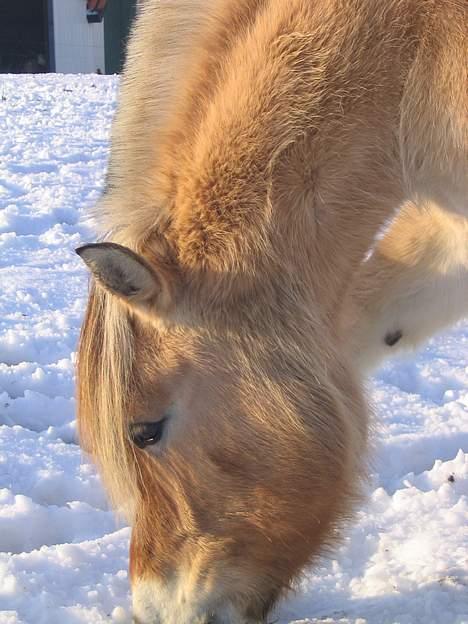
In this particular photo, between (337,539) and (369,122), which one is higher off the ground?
(369,122)

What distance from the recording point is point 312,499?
2215 millimetres

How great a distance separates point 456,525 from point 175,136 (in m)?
1.56

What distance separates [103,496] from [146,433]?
3.16 ft

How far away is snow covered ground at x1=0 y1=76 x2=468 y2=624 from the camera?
2352 mm

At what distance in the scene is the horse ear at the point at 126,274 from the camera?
1.86m

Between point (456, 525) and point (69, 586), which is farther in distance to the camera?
point (456, 525)

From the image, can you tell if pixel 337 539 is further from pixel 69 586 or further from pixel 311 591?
pixel 69 586

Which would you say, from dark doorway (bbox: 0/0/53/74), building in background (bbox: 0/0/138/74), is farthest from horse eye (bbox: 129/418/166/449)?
dark doorway (bbox: 0/0/53/74)

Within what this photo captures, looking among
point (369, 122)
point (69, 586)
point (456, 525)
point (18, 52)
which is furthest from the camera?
point (18, 52)

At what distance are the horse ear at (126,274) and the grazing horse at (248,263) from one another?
14mm

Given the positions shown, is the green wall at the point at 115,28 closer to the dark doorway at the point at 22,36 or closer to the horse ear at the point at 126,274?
the dark doorway at the point at 22,36

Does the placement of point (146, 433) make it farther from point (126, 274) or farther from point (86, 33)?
point (86, 33)

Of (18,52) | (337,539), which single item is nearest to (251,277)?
(337,539)

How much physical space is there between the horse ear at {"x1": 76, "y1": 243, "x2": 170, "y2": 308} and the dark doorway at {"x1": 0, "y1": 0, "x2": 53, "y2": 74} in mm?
21551
